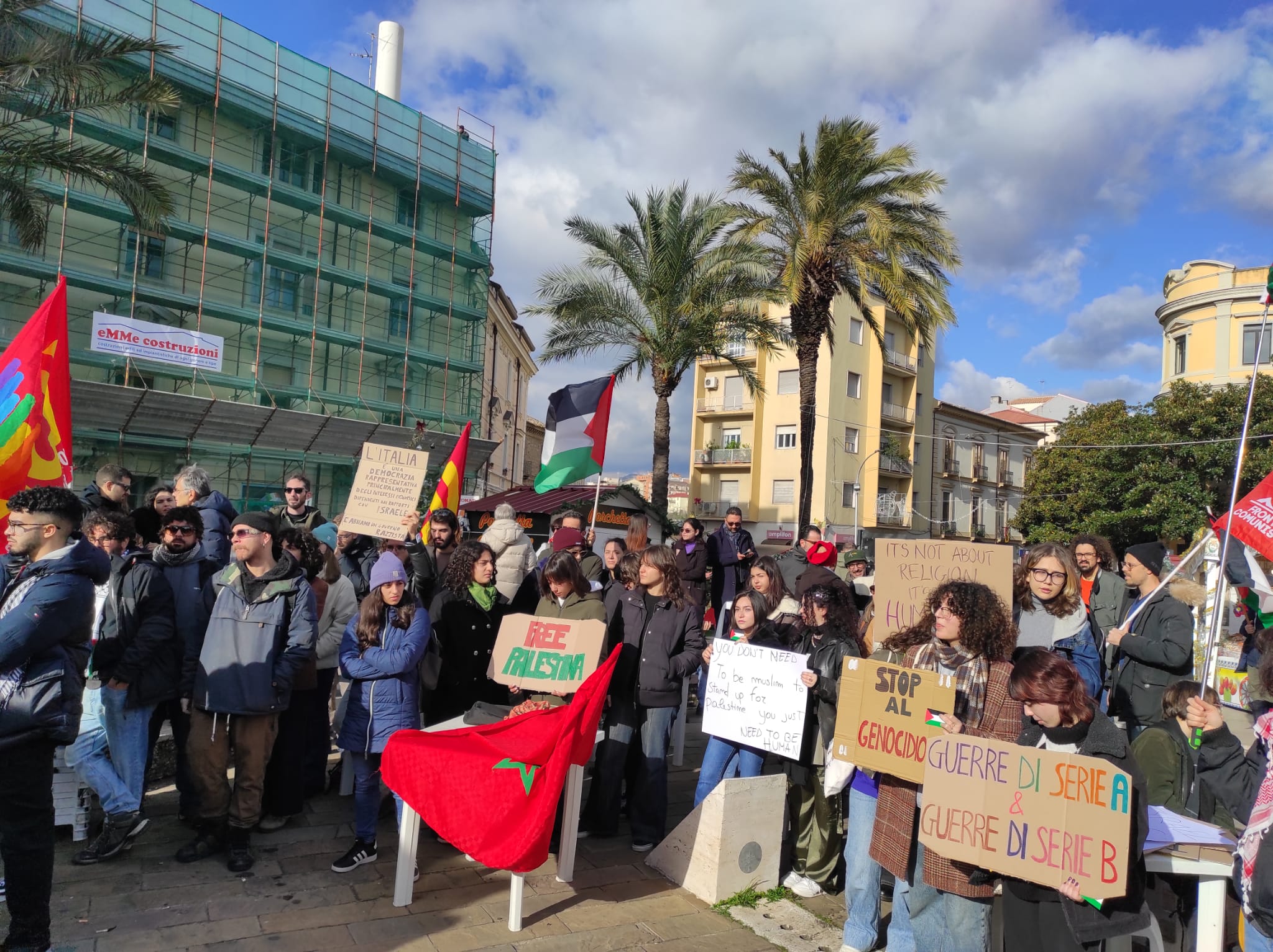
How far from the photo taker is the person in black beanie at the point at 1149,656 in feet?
18.0

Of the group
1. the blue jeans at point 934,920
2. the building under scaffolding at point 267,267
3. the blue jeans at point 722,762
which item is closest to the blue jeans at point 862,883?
the blue jeans at point 934,920

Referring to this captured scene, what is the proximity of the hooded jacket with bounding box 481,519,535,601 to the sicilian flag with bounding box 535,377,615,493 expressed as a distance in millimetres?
3312

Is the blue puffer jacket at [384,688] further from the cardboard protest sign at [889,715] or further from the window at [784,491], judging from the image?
the window at [784,491]

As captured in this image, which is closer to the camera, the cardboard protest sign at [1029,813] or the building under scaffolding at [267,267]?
the cardboard protest sign at [1029,813]

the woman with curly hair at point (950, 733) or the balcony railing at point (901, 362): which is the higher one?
the balcony railing at point (901, 362)

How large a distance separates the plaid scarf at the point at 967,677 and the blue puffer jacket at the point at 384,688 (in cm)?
287

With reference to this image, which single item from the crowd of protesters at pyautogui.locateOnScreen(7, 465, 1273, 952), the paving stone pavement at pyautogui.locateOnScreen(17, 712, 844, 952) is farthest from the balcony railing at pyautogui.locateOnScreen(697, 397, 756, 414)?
the paving stone pavement at pyautogui.locateOnScreen(17, 712, 844, 952)

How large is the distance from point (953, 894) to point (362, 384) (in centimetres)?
3362

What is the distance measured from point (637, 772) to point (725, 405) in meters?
44.3

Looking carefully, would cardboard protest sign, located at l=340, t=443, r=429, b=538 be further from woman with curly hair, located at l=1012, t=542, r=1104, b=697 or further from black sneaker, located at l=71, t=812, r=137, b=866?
woman with curly hair, located at l=1012, t=542, r=1104, b=697

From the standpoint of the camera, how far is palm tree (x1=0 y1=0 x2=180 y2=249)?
1285cm

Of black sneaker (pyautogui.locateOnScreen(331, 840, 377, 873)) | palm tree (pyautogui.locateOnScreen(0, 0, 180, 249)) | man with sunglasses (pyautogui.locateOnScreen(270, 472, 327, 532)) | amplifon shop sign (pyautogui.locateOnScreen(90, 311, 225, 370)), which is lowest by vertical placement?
black sneaker (pyautogui.locateOnScreen(331, 840, 377, 873))

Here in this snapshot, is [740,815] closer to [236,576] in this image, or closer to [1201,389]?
[236,576]

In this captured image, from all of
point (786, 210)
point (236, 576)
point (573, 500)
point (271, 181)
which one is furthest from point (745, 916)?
point (271, 181)
